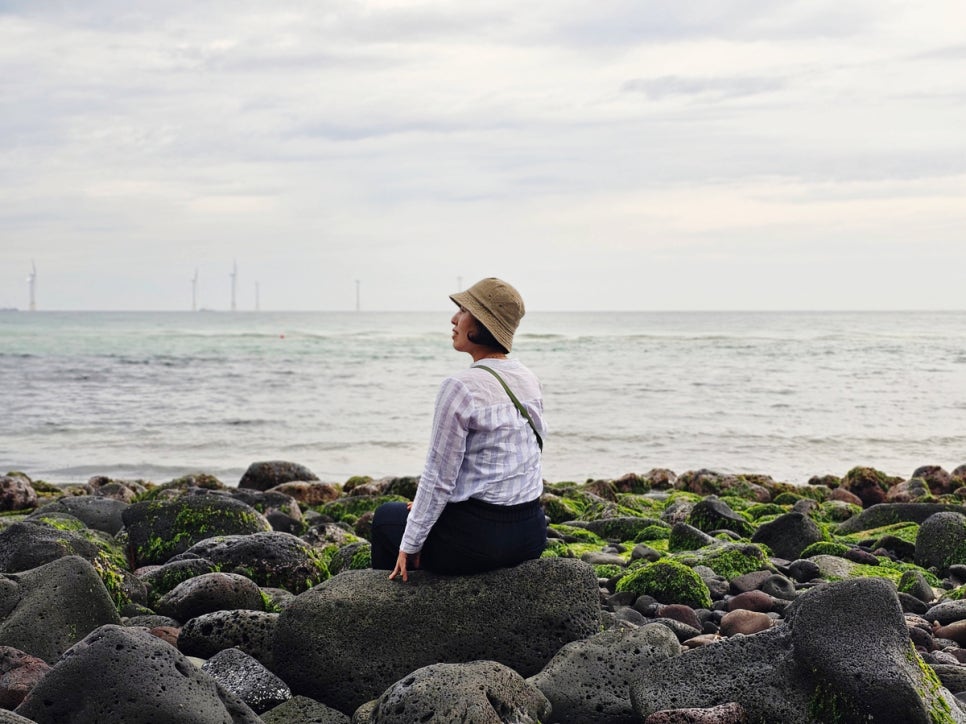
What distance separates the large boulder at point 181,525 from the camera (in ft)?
27.2

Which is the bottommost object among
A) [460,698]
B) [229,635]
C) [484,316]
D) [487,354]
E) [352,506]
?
[352,506]

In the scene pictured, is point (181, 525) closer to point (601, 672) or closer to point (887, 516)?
point (601, 672)

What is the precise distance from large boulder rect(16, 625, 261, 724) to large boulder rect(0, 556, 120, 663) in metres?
1.28

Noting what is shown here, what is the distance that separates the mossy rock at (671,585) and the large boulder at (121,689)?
3435 mm

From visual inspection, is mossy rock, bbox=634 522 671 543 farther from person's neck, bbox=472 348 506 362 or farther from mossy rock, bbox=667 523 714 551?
person's neck, bbox=472 348 506 362

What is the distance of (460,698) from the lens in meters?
4.17

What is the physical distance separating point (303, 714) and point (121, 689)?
106cm

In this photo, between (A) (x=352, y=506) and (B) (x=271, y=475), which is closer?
(A) (x=352, y=506)

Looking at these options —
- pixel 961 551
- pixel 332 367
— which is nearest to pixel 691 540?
pixel 961 551

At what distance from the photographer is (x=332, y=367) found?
43531mm

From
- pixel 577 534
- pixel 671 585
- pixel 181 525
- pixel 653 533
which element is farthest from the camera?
pixel 577 534

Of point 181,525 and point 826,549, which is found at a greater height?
point 181,525

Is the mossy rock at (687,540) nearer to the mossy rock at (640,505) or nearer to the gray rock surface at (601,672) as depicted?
the mossy rock at (640,505)

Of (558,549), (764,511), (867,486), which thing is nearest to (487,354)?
(558,549)
